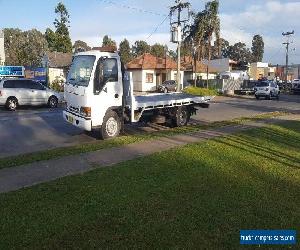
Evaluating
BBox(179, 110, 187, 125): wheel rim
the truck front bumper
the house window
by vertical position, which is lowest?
BBox(179, 110, 187, 125): wheel rim

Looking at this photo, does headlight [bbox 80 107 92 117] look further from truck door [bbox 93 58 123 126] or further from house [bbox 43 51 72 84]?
house [bbox 43 51 72 84]

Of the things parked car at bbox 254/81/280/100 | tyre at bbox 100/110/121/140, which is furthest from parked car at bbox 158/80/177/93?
tyre at bbox 100/110/121/140

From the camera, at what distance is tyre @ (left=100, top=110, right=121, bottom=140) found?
1320 cm

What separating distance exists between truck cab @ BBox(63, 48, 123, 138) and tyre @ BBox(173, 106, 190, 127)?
3.47 meters

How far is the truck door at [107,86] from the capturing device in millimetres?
12632

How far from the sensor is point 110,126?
13.4 meters

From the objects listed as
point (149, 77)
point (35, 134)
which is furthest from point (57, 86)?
point (35, 134)

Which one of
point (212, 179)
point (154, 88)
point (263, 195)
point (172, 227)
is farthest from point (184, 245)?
point (154, 88)

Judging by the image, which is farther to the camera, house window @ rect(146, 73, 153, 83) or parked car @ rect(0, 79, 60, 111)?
house window @ rect(146, 73, 153, 83)

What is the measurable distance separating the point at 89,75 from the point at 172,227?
7.77 m

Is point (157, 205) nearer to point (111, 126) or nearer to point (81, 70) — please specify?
point (111, 126)

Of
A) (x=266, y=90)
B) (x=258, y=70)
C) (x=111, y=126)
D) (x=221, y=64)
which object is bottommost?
(x=266, y=90)

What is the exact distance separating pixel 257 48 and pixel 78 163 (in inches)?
5306

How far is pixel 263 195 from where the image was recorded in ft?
23.5
